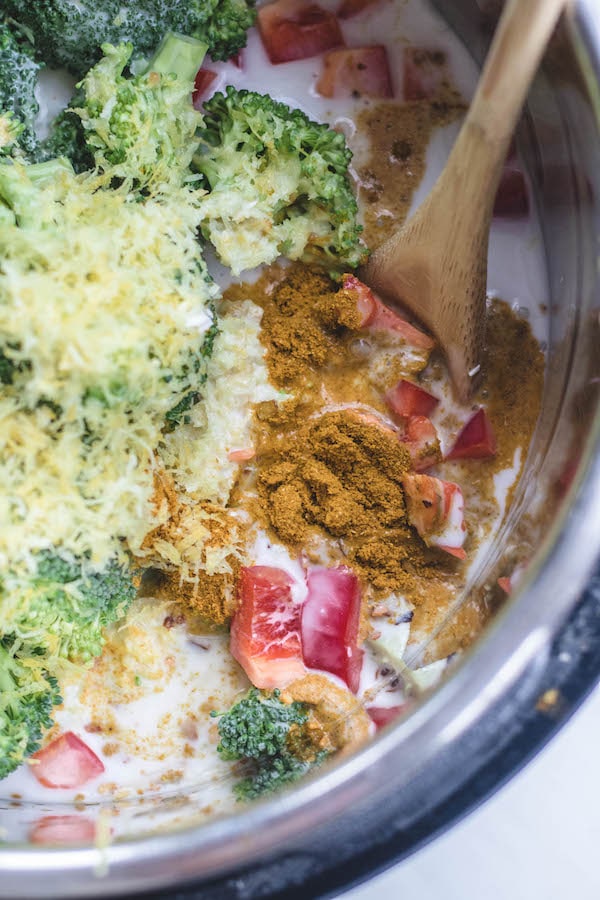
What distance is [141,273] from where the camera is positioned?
152cm

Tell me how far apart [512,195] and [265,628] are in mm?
1058

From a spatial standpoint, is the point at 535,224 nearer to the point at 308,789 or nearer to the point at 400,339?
the point at 400,339

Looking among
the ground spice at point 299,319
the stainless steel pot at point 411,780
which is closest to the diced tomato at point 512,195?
the ground spice at point 299,319

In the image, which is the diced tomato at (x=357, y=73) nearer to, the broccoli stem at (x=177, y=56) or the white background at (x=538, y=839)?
the broccoli stem at (x=177, y=56)

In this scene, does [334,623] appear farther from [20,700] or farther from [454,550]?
[20,700]

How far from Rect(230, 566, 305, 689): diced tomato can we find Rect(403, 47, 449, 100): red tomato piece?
108 cm

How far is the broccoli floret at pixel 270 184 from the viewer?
5.80 ft

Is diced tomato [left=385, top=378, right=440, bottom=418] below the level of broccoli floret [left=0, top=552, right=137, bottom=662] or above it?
above

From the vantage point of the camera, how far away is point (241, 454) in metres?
1.84

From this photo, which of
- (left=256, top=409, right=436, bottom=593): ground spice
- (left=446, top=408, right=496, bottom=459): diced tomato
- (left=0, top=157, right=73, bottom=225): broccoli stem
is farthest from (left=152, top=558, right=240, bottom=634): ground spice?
(left=0, top=157, right=73, bottom=225): broccoli stem

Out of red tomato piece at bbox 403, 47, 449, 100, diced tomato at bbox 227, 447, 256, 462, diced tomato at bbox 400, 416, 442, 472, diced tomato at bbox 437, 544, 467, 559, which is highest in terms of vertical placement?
red tomato piece at bbox 403, 47, 449, 100

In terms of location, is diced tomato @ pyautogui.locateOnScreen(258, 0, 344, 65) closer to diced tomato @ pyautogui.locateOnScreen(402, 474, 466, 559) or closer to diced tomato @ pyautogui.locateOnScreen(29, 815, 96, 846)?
diced tomato @ pyautogui.locateOnScreen(402, 474, 466, 559)

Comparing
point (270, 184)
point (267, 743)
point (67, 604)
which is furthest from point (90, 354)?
point (267, 743)

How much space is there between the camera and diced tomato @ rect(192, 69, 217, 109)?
1.93m
